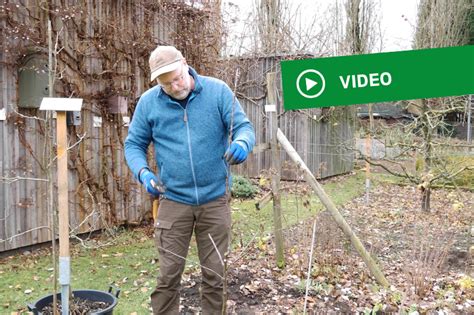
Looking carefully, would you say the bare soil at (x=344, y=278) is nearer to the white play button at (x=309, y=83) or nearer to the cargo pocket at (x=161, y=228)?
the cargo pocket at (x=161, y=228)

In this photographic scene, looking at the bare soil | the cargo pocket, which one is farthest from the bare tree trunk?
the cargo pocket

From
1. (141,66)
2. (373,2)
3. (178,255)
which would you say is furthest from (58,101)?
(373,2)

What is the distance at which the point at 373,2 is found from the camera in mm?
16469

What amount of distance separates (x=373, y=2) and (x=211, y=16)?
11182mm

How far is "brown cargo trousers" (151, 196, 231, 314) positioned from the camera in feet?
9.33

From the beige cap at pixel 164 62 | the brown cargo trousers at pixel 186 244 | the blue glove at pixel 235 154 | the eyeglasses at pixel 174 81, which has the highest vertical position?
the beige cap at pixel 164 62

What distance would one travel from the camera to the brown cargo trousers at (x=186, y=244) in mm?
2844

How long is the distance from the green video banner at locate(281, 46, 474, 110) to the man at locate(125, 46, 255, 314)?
1.49ft

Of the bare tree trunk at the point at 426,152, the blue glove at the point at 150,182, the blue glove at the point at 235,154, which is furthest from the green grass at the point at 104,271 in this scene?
the bare tree trunk at the point at 426,152

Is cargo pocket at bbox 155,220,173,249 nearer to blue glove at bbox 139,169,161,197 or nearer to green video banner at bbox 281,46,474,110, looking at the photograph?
blue glove at bbox 139,169,161,197

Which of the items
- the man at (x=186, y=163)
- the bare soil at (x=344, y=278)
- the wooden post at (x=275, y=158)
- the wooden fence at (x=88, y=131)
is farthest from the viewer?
the wooden fence at (x=88, y=131)

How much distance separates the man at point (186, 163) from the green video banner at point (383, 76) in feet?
1.49

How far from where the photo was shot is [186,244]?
9.55 ft

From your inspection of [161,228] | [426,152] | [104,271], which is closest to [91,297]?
[161,228]
